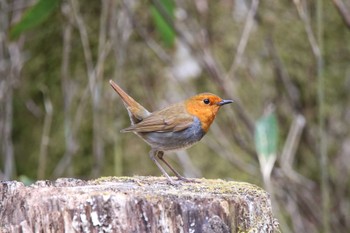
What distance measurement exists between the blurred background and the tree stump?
7.38ft

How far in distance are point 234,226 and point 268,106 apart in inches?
109

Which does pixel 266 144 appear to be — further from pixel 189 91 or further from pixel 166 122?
pixel 189 91

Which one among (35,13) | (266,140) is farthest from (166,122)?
(35,13)

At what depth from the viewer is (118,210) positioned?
2.37m

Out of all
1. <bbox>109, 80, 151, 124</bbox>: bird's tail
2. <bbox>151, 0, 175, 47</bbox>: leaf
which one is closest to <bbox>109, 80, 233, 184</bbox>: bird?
<bbox>109, 80, 151, 124</bbox>: bird's tail

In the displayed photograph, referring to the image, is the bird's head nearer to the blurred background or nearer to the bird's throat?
the bird's throat

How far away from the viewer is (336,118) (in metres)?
5.39

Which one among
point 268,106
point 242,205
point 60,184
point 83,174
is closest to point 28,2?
point 83,174

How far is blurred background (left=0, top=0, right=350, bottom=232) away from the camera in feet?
16.2

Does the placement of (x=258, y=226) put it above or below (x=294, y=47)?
below

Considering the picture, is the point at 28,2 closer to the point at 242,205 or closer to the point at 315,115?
the point at 315,115

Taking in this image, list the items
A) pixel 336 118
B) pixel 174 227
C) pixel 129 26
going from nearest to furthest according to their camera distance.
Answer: pixel 174 227 < pixel 129 26 < pixel 336 118

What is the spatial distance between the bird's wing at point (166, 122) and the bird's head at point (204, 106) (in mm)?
44

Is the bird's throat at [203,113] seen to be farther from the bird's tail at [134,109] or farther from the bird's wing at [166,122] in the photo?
the bird's tail at [134,109]
